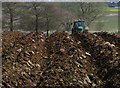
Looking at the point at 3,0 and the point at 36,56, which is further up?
the point at 3,0

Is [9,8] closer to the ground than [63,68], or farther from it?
farther from it

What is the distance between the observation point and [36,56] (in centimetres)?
691

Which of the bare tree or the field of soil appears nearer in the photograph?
the field of soil

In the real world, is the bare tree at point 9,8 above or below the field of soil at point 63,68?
above

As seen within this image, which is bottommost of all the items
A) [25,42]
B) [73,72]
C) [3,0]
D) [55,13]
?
[73,72]

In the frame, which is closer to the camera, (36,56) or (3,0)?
(36,56)

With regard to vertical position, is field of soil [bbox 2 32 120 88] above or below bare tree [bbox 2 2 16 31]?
below

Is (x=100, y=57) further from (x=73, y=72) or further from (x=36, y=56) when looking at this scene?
(x=36, y=56)

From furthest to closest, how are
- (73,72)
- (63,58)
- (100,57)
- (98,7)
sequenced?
(98,7), (100,57), (63,58), (73,72)

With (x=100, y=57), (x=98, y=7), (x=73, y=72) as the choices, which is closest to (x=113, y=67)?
(x=100, y=57)

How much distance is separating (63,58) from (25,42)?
9.75ft

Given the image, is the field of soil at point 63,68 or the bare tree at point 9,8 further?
the bare tree at point 9,8

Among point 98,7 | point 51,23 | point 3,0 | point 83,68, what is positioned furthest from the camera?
point 98,7

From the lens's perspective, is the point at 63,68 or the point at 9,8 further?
the point at 9,8
